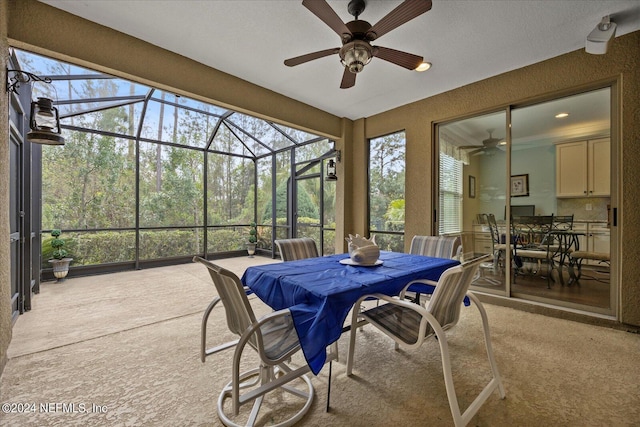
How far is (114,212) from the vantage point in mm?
5277

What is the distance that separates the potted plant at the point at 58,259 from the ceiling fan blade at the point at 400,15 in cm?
550

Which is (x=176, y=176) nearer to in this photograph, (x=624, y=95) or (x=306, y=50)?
(x=306, y=50)

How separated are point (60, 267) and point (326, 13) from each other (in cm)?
546

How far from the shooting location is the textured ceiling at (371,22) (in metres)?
2.29

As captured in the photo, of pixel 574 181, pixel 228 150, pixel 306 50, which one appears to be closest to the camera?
pixel 306 50

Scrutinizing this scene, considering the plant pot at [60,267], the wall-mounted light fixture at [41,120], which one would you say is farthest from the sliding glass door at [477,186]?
the plant pot at [60,267]

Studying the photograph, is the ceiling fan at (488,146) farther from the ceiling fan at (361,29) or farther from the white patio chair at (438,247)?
the ceiling fan at (361,29)

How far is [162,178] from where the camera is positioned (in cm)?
585

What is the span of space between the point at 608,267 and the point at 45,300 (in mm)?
6766

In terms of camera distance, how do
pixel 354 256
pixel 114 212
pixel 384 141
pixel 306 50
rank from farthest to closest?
pixel 114 212, pixel 384 141, pixel 306 50, pixel 354 256

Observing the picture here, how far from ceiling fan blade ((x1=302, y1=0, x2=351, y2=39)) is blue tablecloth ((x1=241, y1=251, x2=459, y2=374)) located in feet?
5.79

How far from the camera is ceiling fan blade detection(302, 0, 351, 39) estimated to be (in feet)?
5.79

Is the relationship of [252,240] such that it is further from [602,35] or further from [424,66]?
[602,35]

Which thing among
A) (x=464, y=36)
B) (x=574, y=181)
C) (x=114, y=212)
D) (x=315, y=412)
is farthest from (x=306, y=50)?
(x=114, y=212)
